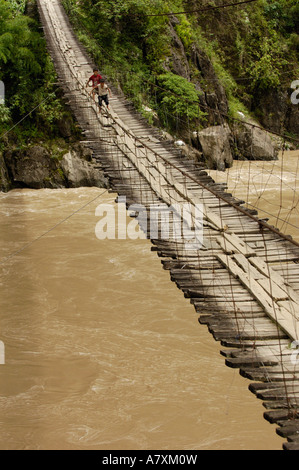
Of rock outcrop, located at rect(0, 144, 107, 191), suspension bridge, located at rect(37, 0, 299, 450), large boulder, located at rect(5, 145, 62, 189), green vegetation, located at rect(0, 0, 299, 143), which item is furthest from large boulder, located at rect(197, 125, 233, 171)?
suspension bridge, located at rect(37, 0, 299, 450)

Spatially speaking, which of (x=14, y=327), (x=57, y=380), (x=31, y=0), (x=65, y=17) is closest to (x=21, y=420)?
(x=57, y=380)

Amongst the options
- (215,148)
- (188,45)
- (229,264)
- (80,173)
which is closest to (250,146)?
(215,148)

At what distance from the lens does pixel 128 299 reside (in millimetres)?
9477

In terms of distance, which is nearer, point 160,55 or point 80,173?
point 80,173

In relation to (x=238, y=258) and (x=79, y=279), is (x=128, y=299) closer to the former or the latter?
(x=79, y=279)

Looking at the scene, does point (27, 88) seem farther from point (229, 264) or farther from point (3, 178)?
point (229, 264)

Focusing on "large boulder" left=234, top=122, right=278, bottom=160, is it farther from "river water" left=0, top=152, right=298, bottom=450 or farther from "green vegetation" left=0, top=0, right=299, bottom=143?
"river water" left=0, top=152, right=298, bottom=450

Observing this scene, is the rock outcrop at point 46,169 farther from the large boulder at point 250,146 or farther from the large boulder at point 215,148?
the large boulder at point 250,146

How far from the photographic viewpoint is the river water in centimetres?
653

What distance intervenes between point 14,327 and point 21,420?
2132 mm

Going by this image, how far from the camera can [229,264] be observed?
5934 millimetres

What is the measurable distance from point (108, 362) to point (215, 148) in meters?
9.54

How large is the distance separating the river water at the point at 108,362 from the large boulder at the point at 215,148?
5182 millimetres

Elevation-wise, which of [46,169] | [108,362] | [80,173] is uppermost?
[46,169]
